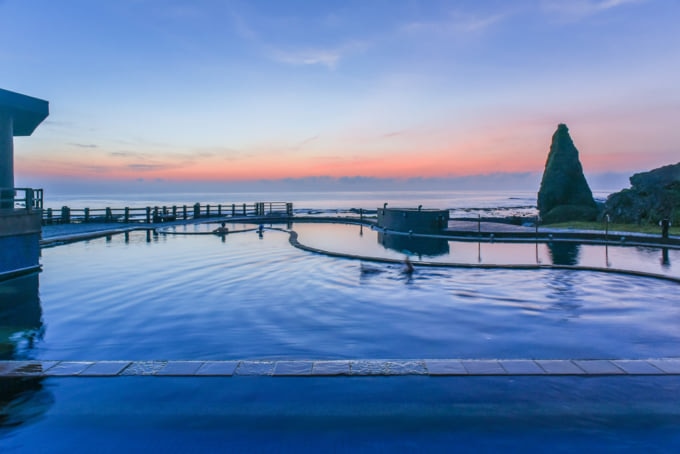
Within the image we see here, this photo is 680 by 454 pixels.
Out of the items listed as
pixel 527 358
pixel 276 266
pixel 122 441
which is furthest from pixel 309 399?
pixel 276 266

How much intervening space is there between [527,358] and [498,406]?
5.91 ft

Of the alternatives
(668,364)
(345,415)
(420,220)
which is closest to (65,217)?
(420,220)

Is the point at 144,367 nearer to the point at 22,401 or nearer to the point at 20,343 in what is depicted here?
the point at 22,401

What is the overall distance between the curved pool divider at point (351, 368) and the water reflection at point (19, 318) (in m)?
1.13

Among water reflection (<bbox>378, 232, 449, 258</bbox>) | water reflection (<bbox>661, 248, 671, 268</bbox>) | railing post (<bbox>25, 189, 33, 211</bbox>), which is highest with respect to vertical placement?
railing post (<bbox>25, 189, 33, 211</bbox>)

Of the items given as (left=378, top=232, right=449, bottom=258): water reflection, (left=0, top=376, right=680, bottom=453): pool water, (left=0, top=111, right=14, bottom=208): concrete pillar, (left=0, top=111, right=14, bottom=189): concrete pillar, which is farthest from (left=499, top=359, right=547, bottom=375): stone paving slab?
(left=0, top=111, right=14, bottom=189): concrete pillar

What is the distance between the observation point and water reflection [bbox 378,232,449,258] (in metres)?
17.0

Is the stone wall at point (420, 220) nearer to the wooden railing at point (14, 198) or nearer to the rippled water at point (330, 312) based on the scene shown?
the rippled water at point (330, 312)

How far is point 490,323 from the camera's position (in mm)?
7523

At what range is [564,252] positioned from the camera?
16422 millimetres

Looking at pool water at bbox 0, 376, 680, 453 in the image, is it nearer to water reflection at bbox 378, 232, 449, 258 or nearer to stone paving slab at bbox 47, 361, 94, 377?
stone paving slab at bbox 47, 361, 94, 377

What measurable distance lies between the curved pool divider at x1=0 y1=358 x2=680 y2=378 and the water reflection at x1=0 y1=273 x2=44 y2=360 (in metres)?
1.13

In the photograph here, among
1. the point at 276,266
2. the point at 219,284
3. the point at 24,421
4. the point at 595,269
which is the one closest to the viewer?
the point at 24,421

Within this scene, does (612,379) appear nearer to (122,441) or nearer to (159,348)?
(122,441)
